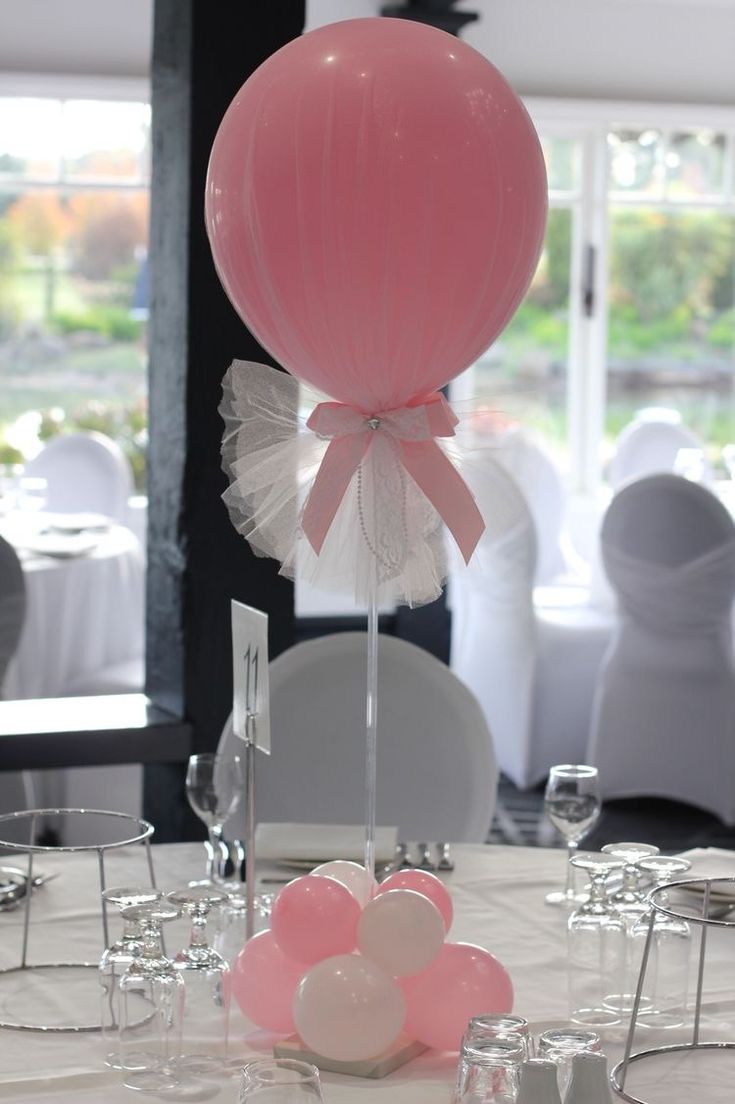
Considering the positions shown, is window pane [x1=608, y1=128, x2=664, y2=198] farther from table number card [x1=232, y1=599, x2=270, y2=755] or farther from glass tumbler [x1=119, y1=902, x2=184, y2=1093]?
glass tumbler [x1=119, y1=902, x2=184, y2=1093]

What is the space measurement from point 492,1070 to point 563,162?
7.21 metres

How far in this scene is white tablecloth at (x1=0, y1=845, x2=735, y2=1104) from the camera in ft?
4.00

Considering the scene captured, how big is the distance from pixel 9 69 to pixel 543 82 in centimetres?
256

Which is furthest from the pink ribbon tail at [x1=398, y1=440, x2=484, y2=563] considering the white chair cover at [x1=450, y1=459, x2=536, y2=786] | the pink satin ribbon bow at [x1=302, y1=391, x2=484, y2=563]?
the white chair cover at [x1=450, y1=459, x2=536, y2=786]

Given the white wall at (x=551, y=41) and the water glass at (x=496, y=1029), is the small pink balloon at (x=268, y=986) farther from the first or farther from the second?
the white wall at (x=551, y=41)

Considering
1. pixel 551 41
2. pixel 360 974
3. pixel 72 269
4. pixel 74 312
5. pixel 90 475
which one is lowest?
pixel 360 974

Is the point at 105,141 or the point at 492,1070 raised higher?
the point at 105,141

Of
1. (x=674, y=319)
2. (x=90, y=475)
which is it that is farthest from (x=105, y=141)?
(x=674, y=319)

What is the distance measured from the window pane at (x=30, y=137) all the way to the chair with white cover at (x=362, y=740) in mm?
5591

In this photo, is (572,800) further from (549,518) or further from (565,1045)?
(549,518)

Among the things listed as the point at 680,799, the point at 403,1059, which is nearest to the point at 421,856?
the point at 403,1059

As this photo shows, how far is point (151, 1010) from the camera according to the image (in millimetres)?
1202

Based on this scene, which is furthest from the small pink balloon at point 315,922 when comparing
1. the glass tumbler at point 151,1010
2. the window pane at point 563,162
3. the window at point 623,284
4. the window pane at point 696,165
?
the window pane at point 696,165

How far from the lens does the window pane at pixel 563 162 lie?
771 cm
